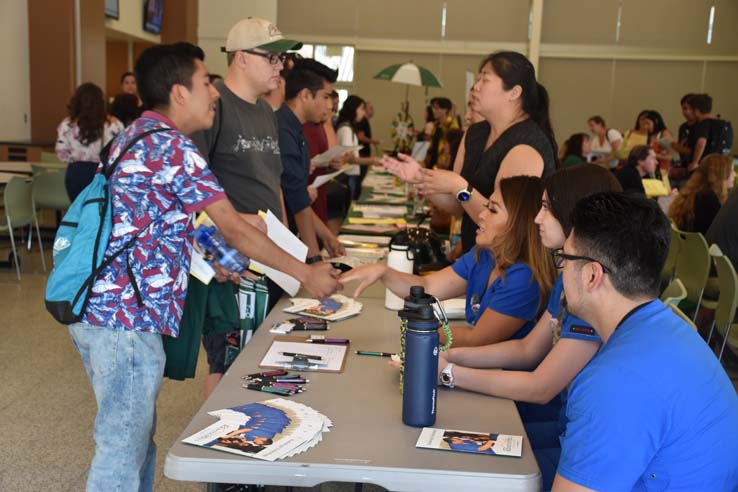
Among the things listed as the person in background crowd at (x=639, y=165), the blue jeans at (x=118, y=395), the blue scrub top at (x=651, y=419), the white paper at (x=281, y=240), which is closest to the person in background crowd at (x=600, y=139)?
the person in background crowd at (x=639, y=165)

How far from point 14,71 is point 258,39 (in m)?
6.95

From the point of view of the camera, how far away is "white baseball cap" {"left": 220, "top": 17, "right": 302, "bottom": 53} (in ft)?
9.43

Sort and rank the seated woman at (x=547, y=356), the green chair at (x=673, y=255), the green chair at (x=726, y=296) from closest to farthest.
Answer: the seated woman at (x=547, y=356), the green chair at (x=726, y=296), the green chair at (x=673, y=255)

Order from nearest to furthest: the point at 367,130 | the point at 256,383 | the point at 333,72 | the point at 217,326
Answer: the point at 256,383 < the point at 217,326 < the point at 333,72 < the point at 367,130

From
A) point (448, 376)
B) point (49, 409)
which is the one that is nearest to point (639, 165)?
point (49, 409)

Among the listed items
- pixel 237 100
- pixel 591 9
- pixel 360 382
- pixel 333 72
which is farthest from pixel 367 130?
pixel 360 382

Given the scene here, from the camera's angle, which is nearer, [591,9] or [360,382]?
[360,382]

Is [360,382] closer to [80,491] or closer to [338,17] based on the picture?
[80,491]

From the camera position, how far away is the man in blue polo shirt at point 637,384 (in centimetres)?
130

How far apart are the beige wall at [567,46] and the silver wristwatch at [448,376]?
12290mm

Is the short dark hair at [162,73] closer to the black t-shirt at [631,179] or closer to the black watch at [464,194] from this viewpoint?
the black watch at [464,194]

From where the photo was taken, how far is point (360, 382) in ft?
6.53

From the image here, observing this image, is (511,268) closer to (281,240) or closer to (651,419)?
(281,240)

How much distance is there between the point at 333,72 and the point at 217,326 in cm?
223
